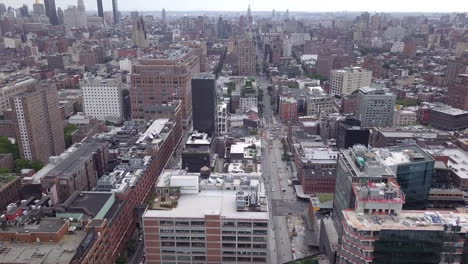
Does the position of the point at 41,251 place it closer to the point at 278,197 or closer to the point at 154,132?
the point at 154,132

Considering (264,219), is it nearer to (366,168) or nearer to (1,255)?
(366,168)

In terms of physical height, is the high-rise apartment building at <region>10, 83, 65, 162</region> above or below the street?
above

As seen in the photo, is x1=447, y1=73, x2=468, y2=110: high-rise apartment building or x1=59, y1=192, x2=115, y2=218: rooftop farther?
x1=447, y1=73, x2=468, y2=110: high-rise apartment building

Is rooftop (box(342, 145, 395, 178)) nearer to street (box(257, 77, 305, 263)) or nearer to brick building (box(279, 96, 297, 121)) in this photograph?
street (box(257, 77, 305, 263))

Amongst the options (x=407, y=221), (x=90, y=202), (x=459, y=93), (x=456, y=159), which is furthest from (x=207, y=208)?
(x=459, y=93)

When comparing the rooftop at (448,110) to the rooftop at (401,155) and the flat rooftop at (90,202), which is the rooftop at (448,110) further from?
the flat rooftop at (90,202)

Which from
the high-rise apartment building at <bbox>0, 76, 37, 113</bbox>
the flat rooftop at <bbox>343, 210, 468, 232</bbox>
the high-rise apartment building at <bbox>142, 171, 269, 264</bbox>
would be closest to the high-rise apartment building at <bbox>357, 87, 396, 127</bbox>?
the high-rise apartment building at <bbox>142, 171, 269, 264</bbox>

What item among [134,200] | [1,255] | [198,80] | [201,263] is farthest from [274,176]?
[1,255]
